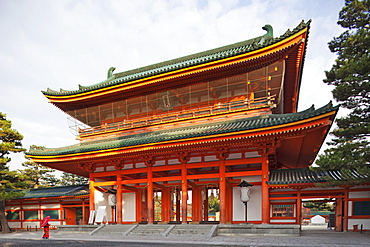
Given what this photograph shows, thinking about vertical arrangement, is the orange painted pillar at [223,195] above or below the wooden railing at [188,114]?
below

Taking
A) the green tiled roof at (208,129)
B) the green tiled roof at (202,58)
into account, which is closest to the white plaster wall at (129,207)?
the green tiled roof at (208,129)

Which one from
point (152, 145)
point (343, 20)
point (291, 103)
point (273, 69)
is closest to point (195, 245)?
point (152, 145)

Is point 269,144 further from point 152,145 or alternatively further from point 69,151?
point 69,151

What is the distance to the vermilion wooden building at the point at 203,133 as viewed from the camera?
1443 cm

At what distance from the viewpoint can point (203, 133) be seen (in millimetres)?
14398

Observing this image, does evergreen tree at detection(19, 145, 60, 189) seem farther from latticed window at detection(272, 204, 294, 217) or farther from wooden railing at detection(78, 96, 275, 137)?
latticed window at detection(272, 204, 294, 217)

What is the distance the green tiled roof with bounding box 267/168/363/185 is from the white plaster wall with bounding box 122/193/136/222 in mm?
10013

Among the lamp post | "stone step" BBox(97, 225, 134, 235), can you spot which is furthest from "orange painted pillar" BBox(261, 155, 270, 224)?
"stone step" BBox(97, 225, 134, 235)

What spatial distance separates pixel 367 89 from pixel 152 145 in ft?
36.3

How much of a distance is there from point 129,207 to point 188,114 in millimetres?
8102

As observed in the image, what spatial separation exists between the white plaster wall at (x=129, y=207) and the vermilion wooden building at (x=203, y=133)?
0.07 metres

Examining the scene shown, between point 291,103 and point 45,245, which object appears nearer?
point 45,245

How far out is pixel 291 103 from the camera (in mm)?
22344

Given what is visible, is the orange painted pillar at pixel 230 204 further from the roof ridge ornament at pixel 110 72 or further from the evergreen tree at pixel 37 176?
the evergreen tree at pixel 37 176
